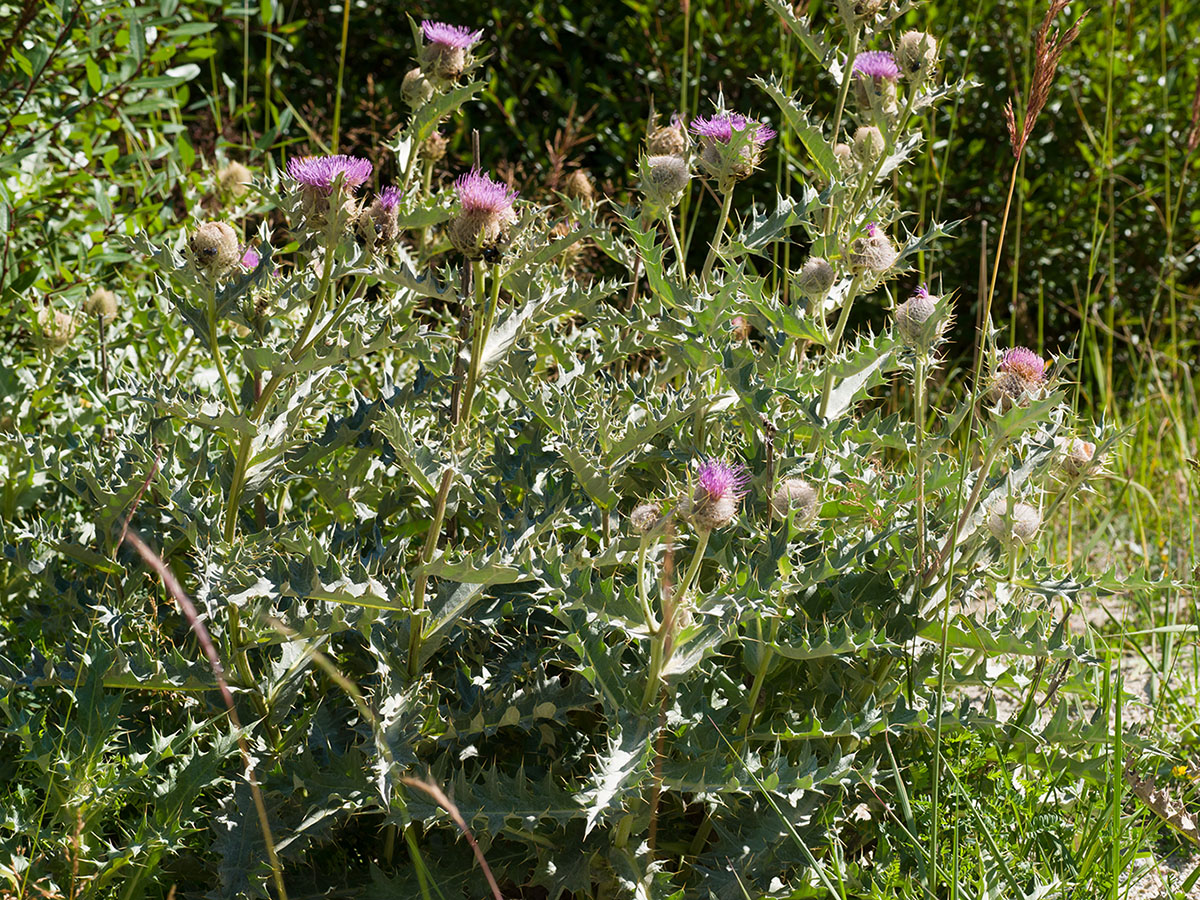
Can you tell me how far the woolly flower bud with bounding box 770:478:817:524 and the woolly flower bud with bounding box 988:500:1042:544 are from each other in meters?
0.28

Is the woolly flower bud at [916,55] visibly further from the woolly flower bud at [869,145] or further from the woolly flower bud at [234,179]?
the woolly flower bud at [234,179]

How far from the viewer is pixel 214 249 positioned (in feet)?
5.69

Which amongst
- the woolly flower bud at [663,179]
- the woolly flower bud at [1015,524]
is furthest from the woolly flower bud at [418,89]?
the woolly flower bud at [1015,524]

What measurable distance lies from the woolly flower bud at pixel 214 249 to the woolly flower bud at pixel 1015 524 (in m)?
1.19

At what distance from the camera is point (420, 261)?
243 cm

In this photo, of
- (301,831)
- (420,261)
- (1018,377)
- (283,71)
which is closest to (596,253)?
(283,71)

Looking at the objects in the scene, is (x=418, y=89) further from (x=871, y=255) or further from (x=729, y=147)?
(x=871, y=255)

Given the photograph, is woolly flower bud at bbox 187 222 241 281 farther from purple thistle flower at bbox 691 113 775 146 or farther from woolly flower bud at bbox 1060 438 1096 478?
woolly flower bud at bbox 1060 438 1096 478

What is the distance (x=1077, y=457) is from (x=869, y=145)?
617mm

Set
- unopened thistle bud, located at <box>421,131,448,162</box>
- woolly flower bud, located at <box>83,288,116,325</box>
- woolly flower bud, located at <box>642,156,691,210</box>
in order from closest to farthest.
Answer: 1. woolly flower bud, located at <box>642,156,691,210</box>
2. unopened thistle bud, located at <box>421,131,448,162</box>
3. woolly flower bud, located at <box>83,288,116,325</box>

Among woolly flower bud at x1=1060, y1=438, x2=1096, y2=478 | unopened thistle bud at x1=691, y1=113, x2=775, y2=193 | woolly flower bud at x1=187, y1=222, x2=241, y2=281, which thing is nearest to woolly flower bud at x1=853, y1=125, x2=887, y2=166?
unopened thistle bud at x1=691, y1=113, x2=775, y2=193

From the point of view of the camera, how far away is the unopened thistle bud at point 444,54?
2025mm

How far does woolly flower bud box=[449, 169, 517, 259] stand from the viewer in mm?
1758

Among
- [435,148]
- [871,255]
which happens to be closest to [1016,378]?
[871,255]
